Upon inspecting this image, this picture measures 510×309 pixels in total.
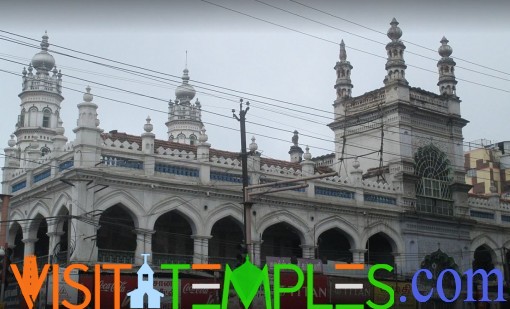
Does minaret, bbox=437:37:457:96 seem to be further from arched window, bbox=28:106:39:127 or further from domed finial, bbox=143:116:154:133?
arched window, bbox=28:106:39:127

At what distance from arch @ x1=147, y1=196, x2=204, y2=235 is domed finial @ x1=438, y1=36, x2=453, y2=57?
1815cm

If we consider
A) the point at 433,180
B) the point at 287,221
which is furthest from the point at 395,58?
the point at 287,221

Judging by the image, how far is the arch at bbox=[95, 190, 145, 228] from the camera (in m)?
24.0

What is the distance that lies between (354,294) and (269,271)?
4.35 m

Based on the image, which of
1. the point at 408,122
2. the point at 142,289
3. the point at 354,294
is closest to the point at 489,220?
the point at 408,122

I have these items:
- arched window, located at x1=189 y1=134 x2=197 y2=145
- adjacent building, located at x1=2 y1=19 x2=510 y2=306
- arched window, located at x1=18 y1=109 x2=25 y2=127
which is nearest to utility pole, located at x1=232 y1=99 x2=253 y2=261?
adjacent building, located at x1=2 y1=19 x2=510 y2=306

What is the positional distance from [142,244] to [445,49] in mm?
20766

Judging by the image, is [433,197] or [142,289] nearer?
[142,289]

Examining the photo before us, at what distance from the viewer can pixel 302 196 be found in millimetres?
29219

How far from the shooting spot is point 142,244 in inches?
969

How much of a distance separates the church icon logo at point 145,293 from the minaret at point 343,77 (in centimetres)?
1778

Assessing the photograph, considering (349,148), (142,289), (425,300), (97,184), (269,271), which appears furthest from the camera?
(349,148)

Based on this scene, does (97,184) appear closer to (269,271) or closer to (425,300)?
(269,271)

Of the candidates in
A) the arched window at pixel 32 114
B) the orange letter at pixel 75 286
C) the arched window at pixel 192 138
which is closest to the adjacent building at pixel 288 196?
the orange letter at pixel 75 286
